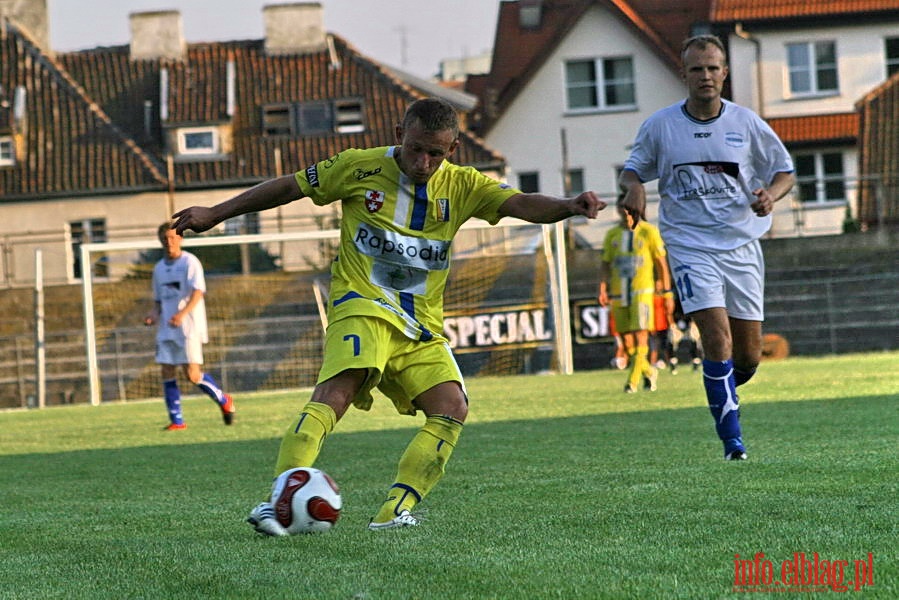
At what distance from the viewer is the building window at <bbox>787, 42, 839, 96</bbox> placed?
4250 centimetres

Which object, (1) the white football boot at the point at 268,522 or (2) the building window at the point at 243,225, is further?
(2) the building window at the point at 243,225

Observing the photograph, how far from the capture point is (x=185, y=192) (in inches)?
1649

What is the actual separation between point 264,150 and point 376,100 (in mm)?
3667

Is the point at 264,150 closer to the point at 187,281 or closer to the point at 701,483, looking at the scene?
the point at 187,281

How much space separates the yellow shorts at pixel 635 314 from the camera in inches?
611

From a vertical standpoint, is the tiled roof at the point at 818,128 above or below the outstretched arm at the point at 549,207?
above

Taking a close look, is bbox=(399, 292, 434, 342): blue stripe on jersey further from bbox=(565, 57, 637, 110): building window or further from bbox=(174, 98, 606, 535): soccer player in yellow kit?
bbox=(565, 57, 637, 110): building window

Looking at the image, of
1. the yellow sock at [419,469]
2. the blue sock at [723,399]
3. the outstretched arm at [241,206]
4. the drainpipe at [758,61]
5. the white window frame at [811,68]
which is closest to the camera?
the yellow sock at [419,469]

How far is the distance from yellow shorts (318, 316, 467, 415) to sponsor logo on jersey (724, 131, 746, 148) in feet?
8.61

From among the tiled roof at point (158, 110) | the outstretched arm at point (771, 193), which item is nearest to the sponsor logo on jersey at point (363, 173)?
the outstretched arm at point (771, 193)

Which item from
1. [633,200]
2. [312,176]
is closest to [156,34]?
[633,200]

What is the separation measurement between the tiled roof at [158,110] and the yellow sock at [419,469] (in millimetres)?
35736

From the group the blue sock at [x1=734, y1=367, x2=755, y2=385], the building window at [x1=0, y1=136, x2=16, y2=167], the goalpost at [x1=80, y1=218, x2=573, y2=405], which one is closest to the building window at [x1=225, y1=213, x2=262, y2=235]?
the building window at [x1=0, y1=136, x2=16, y2=167]

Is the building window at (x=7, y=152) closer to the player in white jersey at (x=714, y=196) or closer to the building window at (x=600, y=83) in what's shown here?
the building window at (x=600, y=83)
